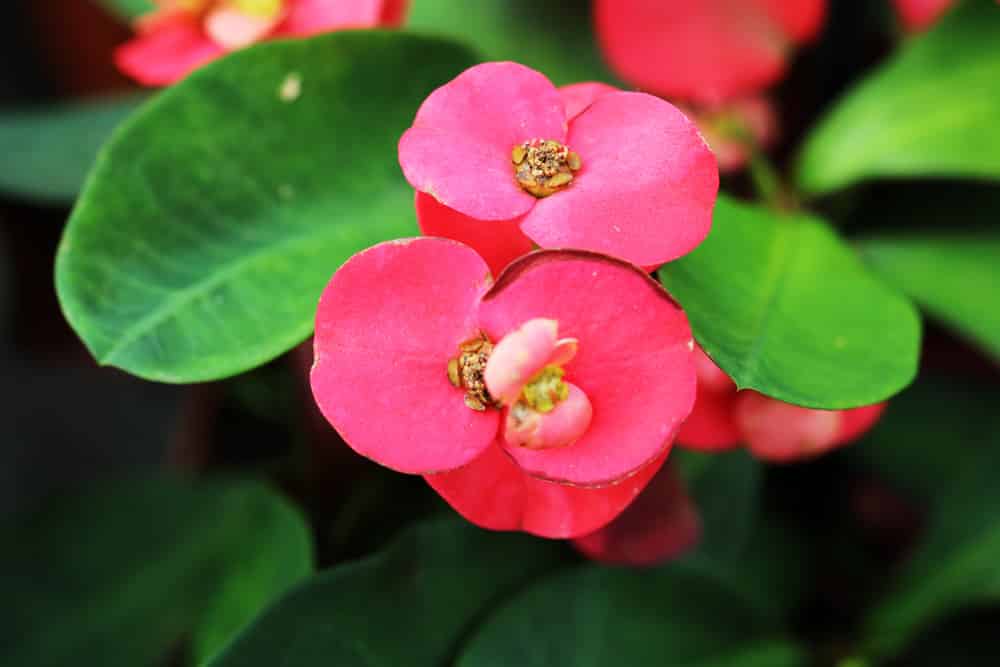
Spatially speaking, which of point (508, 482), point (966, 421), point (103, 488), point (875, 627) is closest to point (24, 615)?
point (103, 488)

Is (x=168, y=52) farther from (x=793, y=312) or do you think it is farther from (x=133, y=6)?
(x=793, y=312)

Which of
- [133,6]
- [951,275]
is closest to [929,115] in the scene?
[951,275]

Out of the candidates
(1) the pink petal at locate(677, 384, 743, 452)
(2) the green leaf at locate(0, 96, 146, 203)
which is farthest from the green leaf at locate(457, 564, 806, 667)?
(2) the green leaf at locate(0, 96, 146, 203)

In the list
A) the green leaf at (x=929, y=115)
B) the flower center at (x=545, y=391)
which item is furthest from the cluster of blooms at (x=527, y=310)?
the green leaf at (x=929, y=115)

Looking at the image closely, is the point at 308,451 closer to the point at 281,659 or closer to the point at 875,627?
the point at 281,659

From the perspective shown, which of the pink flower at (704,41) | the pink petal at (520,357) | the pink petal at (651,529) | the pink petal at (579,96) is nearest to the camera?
the pink petal at (520,357)

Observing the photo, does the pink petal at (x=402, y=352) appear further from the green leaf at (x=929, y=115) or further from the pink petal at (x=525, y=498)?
the green leaf at (x=929, y=115)
